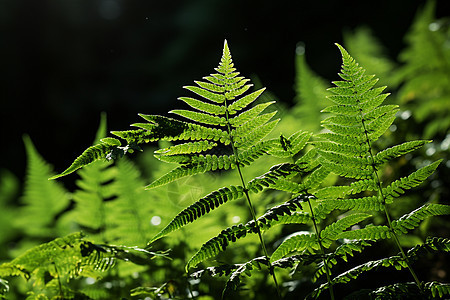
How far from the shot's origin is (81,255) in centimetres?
96

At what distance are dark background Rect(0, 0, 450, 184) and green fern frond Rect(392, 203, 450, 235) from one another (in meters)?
6.30

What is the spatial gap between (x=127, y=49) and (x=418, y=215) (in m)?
9.45

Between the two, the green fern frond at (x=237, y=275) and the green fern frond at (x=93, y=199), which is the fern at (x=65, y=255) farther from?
the green fern frond at (x=93, y=199)

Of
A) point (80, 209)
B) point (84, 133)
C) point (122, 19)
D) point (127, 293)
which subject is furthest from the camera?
point (122, 19)

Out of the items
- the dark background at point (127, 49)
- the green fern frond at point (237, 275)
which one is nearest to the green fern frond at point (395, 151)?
the green fern frond at point (237, 275)

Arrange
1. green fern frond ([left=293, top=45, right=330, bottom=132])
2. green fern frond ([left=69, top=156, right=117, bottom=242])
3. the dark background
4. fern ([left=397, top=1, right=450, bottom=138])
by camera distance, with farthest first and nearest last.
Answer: the dark background < green fern frond ([left=293, top=45, right=330, bottom=132]) < fern ([left=397, top=1, right=450, bottom=138]) < green fern frond ([left=69, top=156, right=117, bottom=242])

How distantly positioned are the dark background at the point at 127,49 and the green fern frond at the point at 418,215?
6304 millimetres

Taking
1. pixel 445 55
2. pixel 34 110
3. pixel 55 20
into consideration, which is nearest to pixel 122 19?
pixel 55 20

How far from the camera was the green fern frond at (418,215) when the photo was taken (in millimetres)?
860

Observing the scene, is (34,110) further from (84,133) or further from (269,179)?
(269,179)

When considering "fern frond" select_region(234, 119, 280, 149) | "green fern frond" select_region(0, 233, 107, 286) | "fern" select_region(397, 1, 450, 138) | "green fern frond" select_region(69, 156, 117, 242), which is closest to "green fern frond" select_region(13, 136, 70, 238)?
"green fern frond" select_region(69, 156, 117, 242)

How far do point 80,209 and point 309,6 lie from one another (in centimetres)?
874

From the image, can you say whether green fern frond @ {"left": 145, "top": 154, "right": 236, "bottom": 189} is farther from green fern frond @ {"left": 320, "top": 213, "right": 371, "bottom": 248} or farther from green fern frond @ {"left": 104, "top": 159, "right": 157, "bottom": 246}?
green fern frond @ {"left": 104, "top": 159, "right": 157, "bottom": 246}

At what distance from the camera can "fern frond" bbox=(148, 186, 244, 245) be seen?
85 centimetres
